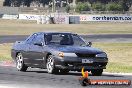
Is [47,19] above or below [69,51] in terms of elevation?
below

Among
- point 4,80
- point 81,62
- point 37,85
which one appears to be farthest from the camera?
point 81,62

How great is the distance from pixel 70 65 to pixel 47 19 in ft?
215

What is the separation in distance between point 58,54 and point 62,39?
131 centimetres

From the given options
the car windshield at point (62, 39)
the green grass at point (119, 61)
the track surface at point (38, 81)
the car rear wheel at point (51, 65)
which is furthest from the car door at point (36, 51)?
the green grass at point (119, 61)

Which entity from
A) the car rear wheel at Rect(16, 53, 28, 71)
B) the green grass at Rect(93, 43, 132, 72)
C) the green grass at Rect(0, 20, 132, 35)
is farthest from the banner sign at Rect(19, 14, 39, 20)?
the car rear wheel at Rect(16, 53, 28, 71)

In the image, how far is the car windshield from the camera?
18406mm

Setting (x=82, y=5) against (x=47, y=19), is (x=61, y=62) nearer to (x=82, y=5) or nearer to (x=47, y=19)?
(x=47, y=19)

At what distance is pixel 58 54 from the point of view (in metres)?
17.3

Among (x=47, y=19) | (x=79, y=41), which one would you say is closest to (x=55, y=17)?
(x=47, y=19)

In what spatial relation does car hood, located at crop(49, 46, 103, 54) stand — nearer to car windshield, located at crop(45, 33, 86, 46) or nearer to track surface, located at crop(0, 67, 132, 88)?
car windshield, located at crop(45, 33, 86, 46)

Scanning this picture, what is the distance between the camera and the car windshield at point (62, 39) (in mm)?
18406

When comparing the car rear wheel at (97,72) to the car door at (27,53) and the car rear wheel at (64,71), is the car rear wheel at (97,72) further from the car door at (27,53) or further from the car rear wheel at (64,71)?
the car door at (27,53)

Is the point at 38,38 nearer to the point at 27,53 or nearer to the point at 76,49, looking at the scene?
the point at 27,53

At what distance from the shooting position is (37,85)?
1402 centimetres
